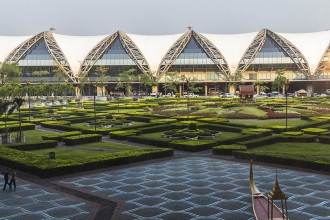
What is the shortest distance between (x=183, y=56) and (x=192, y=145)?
342 ft

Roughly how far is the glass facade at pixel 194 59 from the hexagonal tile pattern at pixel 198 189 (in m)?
108

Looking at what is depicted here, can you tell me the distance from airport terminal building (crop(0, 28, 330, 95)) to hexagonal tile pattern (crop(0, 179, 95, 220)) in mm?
113389

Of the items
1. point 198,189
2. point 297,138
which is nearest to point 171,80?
point 297,138

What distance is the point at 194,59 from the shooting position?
140 m

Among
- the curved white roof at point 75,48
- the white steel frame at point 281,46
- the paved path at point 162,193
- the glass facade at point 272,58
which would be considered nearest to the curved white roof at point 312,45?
the white steel frame at point 281,46

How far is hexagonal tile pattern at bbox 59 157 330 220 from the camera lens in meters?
21.5

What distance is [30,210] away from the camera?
2219 cm

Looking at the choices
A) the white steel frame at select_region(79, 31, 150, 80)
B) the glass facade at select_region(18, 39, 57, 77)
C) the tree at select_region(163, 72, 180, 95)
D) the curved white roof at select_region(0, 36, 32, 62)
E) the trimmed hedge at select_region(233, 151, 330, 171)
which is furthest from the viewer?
the glass facade at select_region(18, 39, 57, 77)

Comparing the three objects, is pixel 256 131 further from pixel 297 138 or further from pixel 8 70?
pixel 8 70

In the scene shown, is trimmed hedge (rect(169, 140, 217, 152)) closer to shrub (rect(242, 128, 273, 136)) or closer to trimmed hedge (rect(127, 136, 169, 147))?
trimmed hedge (rect(127, 136, 169, 147))

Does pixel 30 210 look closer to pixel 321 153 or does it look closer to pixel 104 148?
pixel 104 148

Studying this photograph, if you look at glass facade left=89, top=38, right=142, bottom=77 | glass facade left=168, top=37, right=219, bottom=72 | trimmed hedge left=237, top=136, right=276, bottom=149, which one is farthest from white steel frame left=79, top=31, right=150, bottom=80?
trimmed hedge left=237, top=136, right=276, bottom=149

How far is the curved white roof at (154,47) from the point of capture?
139000 millimetres

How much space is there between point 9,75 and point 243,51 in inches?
2951
